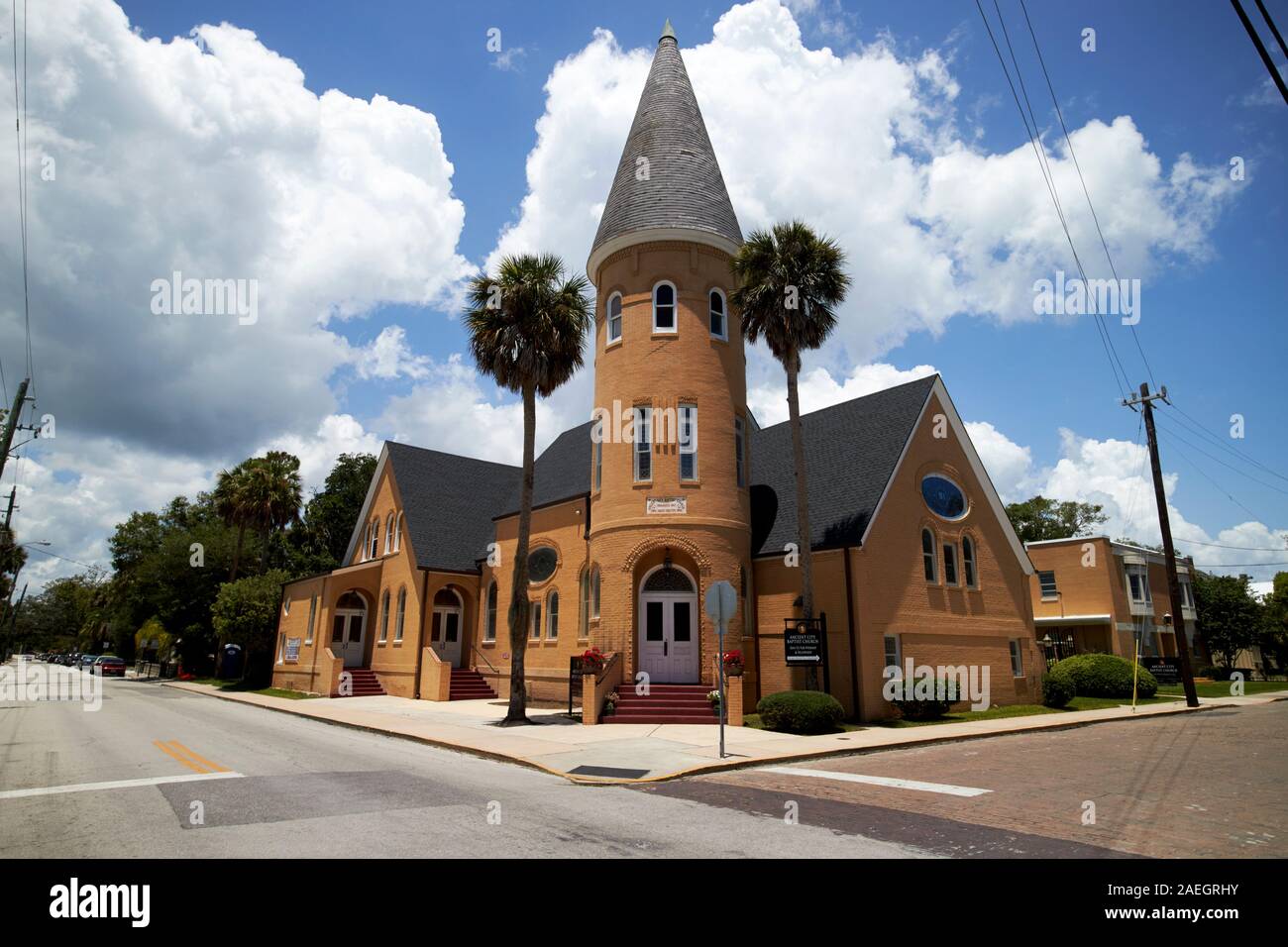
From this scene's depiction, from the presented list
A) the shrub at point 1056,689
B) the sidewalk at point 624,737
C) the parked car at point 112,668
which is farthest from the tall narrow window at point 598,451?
the parked car at point 112,668

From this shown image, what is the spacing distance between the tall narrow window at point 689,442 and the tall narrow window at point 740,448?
A: 4.61ft

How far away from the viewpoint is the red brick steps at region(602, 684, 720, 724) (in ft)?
62.3

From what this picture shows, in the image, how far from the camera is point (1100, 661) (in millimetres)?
27312

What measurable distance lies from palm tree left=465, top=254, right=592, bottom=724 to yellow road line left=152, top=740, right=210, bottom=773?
8094 millimetres

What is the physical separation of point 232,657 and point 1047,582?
49.1 meters

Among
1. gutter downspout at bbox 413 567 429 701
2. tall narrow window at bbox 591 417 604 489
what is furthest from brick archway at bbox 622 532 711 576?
gutter downspout at bbox 413 567 429 701

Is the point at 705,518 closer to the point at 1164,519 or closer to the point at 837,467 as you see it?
the point at 837,467

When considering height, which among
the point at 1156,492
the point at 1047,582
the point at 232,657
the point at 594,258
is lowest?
the point at 232,657

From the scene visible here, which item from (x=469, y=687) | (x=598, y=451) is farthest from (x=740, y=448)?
(x=469, y=687)

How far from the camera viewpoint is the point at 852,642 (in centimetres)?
2020

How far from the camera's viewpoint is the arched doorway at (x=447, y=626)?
30344 millimetres

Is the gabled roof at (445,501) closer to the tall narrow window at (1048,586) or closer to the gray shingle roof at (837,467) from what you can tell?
the gray shingle roof at (837,467)
